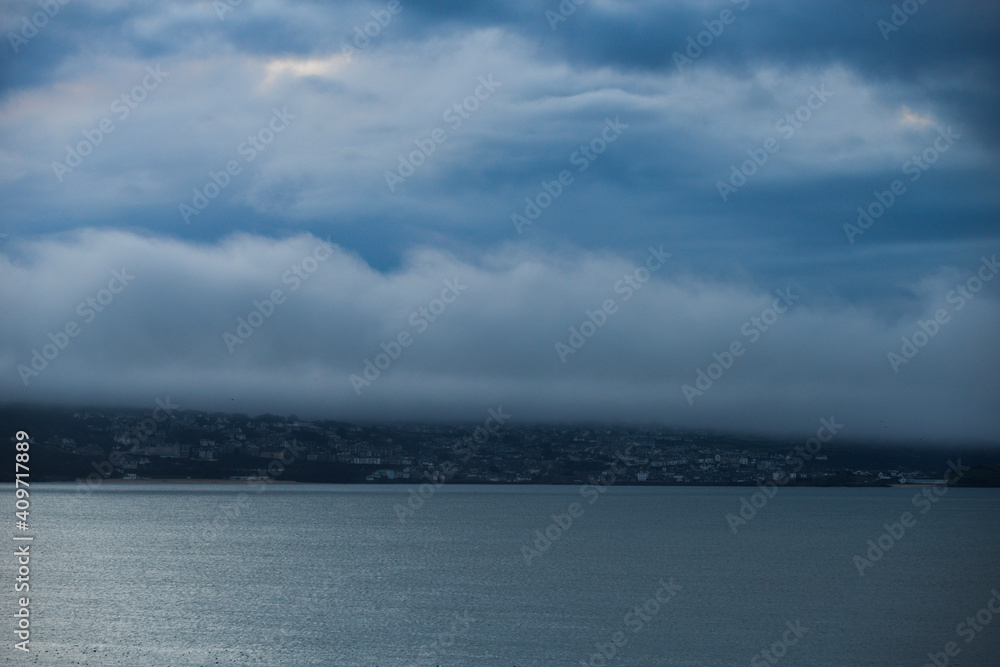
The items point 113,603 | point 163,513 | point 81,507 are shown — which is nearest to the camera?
point 113,603

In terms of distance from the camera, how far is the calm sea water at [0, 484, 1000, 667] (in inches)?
1938

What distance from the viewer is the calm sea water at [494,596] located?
49.2 metres

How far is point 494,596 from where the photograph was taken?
2611 inches

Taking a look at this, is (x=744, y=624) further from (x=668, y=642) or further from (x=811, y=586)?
(x=811, y=586)

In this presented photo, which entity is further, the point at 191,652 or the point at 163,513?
the point at 163,513

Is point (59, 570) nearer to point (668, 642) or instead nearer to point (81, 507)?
point (668, 642)

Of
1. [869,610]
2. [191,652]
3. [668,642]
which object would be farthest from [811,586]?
[191,652]

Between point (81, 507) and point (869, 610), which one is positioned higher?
point (869, 610)

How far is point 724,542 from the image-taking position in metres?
109

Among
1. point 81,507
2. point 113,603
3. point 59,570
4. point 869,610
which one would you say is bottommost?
point 81,507

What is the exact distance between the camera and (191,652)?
47.8 meters

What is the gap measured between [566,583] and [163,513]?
105636mm

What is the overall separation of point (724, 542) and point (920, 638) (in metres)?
55.5

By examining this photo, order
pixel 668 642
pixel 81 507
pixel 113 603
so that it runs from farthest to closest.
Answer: pixel 81 507
pixel 113 603
pixel 668 642
